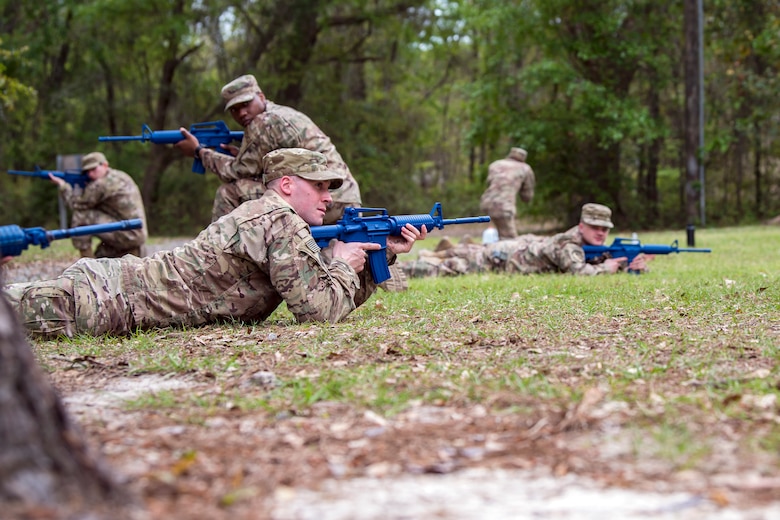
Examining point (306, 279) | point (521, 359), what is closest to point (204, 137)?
point (306, 279)

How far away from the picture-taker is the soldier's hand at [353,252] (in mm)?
6211

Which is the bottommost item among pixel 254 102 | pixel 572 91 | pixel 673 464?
pixel 673 464

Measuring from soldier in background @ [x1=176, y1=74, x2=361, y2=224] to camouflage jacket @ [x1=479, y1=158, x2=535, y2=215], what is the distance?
8.29 meters

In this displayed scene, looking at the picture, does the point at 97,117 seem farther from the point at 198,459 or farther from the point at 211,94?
the point at 198,459

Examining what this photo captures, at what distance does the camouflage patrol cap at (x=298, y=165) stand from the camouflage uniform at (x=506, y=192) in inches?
419

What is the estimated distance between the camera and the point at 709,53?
2827cm

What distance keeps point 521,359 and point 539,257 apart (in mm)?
7069

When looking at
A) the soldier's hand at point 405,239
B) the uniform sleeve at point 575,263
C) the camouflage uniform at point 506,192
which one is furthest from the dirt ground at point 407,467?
the camouflage uniform at point 506,192

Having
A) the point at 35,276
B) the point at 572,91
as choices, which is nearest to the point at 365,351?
the point at 35,276

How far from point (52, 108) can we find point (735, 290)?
2786 centimetres

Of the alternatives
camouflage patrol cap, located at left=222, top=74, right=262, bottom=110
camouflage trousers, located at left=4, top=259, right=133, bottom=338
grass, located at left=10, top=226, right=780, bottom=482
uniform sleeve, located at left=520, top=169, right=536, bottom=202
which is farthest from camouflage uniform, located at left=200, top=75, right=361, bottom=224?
uniform sleeve, located at left=520, top=169, right=536, bottom=202

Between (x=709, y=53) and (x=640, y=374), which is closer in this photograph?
(x=640, y=374)

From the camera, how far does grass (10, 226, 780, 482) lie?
334 centimetres

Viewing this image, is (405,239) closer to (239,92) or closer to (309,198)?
(309,198)
